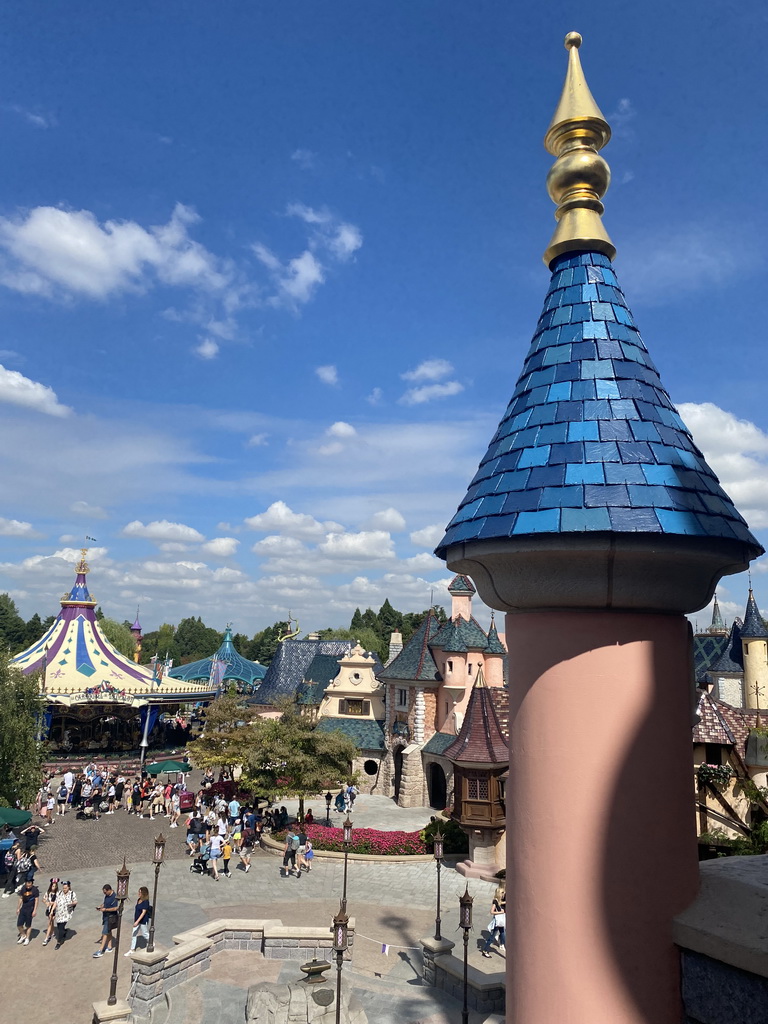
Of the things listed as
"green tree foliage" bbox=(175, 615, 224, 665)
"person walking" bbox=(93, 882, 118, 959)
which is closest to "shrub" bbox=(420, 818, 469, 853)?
"person walking" bbox=(93, 882, 118, 959)

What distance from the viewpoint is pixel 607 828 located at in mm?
3258

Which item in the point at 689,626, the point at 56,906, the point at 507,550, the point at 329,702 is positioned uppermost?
the point at 507,550

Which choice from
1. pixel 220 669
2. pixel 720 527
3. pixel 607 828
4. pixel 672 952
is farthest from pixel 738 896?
pixel 220 669

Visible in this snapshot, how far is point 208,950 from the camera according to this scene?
511 inches

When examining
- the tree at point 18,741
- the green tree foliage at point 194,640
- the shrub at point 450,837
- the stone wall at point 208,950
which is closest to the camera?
the stone wall at point 208,950

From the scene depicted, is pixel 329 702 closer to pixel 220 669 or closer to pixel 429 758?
pixel 429 758

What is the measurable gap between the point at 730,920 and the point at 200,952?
12.8 metres

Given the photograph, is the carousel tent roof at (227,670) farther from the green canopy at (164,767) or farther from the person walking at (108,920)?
the person walking at (108,920)

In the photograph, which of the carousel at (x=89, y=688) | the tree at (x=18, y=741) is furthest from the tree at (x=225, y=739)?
the carousel at (x=89, y=688)

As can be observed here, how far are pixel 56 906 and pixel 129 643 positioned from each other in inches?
3250

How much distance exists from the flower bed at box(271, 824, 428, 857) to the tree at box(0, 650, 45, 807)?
8539 mm

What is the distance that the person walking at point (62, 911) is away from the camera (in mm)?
14154

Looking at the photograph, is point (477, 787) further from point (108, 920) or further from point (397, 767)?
point (108, 920)

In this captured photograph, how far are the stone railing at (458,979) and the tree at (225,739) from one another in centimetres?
1210
